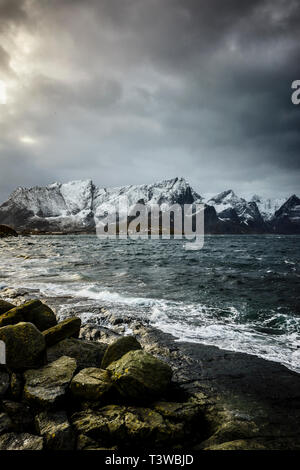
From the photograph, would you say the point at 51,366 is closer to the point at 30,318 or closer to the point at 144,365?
the point at 144,365

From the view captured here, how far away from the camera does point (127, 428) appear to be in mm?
4227

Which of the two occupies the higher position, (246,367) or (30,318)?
(30,318)

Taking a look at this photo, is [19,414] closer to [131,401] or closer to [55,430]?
[55,430]

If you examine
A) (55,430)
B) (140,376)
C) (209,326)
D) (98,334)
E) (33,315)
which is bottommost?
(209,326)

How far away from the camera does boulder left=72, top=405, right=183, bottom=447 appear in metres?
4.15

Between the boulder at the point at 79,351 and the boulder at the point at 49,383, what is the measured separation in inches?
29.6

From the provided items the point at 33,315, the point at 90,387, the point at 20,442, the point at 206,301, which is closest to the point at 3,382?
the point at 20,442

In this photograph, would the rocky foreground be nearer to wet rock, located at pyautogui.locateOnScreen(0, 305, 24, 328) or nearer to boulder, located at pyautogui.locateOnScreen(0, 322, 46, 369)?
boulder, located at pyautogui.locateOnScreen(0, 322, 46, 369)

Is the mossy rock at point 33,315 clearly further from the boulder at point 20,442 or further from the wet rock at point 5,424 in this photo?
the boulder at point 20,442

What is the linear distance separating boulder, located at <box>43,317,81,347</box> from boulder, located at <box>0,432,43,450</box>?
3.09 metres

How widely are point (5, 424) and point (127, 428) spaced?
7.00 feet

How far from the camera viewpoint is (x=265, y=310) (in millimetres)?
13242
